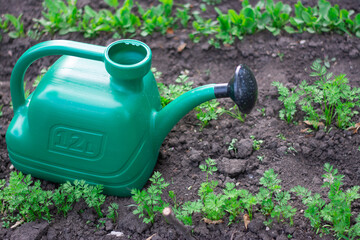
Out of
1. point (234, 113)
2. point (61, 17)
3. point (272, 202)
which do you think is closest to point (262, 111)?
point (234, 113)

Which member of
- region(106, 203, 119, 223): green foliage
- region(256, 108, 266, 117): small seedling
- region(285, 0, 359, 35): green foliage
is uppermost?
region(285, 0, 359, 35): green foliage

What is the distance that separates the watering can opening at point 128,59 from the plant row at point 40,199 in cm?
55

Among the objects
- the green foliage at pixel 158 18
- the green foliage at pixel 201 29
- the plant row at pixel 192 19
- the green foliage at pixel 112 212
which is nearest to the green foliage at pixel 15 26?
the plant row at pixel 192 19

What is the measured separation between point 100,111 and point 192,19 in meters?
1.40

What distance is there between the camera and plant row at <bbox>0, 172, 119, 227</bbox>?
2.02 m

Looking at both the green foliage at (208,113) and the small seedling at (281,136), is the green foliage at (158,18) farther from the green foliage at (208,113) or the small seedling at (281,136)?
the small seedling at (281,136)

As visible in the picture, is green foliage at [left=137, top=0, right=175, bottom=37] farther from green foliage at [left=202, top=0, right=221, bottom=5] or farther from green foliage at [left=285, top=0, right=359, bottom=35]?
green foliage at [left=285, top=0, right=359, bottom=35]

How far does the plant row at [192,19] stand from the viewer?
111 inches

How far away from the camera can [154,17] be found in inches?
114

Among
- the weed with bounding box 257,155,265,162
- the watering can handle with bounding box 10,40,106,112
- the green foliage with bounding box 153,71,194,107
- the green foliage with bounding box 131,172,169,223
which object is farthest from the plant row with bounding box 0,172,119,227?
the weed with bounding box 257,155,265,162

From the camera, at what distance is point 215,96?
1.96 m

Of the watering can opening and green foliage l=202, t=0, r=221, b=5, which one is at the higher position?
the watering can opening

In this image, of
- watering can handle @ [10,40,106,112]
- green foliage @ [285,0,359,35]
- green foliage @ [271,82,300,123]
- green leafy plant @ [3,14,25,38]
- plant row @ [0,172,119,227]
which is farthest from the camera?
green leafy plant @ [3,14,25,38]

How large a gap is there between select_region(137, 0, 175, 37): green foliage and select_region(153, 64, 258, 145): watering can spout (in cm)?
102
